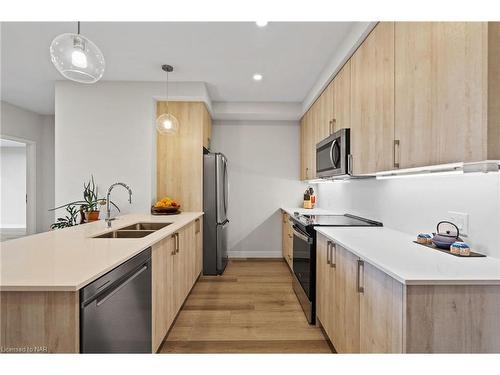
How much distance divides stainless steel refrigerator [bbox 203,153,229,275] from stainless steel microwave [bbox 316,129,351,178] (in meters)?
1.46

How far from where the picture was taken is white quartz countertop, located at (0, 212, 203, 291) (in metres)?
0.92

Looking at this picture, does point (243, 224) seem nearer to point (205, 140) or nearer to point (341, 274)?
point (205, 140)

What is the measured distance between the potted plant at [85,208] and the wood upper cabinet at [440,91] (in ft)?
10.4

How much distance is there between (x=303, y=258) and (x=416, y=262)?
1390 millimetres

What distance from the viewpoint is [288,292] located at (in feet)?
10.00

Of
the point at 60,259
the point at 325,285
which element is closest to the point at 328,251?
the point at 325,285

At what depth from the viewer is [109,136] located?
3348 mm

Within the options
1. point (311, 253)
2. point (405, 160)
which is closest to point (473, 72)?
point (405, 160)

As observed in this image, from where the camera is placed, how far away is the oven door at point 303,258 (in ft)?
7.41

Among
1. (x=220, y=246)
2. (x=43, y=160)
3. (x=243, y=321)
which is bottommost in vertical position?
(x=243, y=321)

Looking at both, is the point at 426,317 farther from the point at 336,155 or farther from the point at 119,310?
the point at 336,155

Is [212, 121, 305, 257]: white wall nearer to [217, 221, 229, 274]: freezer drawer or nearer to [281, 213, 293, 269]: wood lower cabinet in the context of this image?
[281, 213, 293, 269]: wood lower cabinet

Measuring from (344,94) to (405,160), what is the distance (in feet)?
3.89

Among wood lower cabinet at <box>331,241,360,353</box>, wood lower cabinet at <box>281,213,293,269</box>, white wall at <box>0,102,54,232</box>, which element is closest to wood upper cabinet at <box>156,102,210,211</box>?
wood lower cabinet at <box>281,213,293,269</box>
